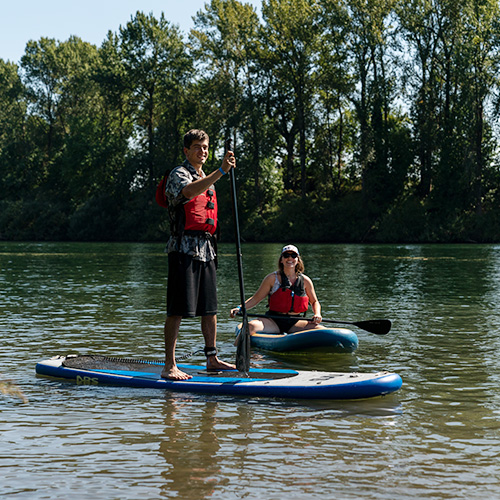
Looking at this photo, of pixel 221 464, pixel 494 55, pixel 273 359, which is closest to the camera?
pixel 221 464

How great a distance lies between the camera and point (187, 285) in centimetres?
670

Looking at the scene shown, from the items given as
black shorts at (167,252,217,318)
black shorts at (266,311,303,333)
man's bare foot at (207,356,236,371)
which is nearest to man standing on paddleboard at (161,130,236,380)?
black shorts at (167,252,217,318)

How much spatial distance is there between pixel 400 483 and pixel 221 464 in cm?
107

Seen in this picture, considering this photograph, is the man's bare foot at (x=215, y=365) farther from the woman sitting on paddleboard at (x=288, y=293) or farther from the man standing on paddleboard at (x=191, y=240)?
the woman sitting on paddleboard at (x=288, y=293)

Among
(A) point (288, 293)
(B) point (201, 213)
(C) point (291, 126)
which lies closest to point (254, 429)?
(B) point (201, 213)

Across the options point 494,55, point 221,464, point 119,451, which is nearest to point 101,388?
point 119,451

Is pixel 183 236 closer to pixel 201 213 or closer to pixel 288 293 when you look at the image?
pixel 201 213

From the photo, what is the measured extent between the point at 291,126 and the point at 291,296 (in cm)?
5023

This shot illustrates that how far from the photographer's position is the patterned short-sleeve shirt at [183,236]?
Result: 6652mm

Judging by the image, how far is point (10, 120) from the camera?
69.6m

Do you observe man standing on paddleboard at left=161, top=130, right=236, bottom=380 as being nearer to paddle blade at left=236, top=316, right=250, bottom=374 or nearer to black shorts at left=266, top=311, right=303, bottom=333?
paddle blade at left=236, top=316, right=250, bottom=374

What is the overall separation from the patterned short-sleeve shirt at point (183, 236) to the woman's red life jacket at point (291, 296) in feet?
8.47

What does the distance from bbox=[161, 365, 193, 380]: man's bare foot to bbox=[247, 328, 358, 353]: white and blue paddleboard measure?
86.2 inches

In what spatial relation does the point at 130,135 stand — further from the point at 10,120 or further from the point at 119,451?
the point at 119,451
